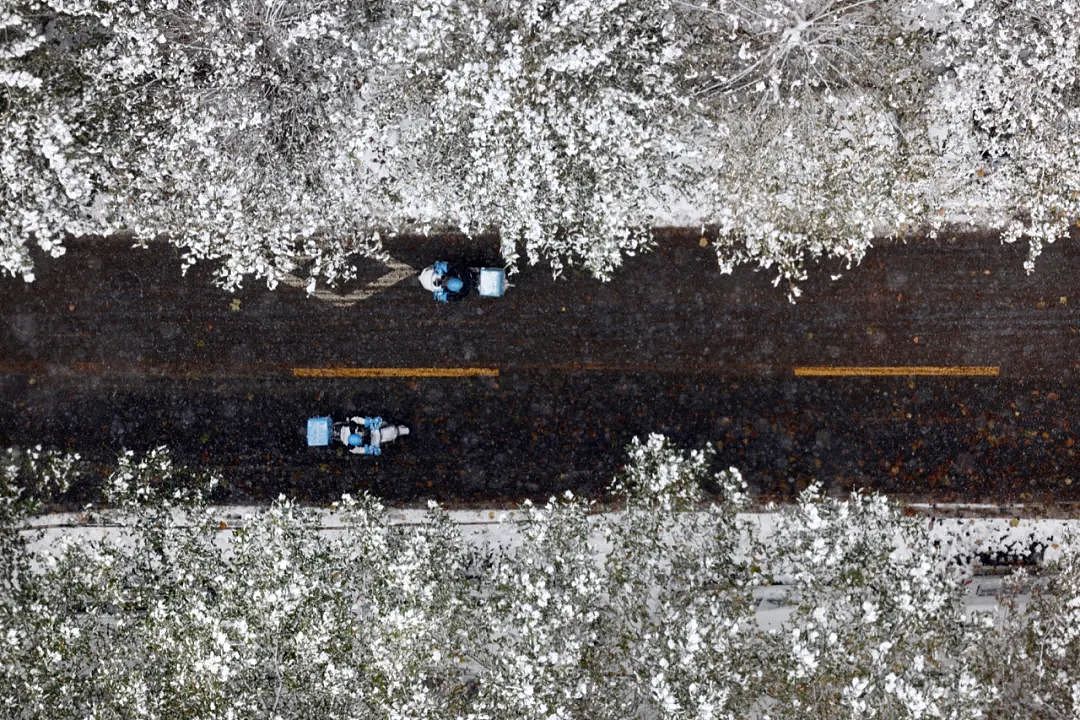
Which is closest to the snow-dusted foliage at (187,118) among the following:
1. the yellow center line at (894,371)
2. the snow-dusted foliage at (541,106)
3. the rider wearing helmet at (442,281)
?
the snow-dusted foliage at (541,106)

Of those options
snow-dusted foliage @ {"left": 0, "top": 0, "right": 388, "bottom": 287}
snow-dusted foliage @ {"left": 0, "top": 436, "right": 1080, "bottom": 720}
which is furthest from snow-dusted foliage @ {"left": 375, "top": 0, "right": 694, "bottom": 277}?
snow-dusted foliage @ {"left": 0, "top": 436, "right": 1080, "bottom": 720}

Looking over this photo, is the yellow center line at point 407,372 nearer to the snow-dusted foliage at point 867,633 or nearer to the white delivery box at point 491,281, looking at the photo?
the white delivery box at point 491,281

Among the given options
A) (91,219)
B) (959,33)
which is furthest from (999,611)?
A: (91,219)

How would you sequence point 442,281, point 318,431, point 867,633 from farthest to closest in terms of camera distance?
point 318,431
point 442,281
point 867,633

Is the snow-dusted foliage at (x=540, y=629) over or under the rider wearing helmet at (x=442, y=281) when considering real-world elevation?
under

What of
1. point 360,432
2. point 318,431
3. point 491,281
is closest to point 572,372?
point 491,281

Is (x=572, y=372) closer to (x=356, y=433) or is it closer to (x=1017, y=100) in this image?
(x=356, y=433)

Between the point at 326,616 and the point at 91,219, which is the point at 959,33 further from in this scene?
the point at 91,219
